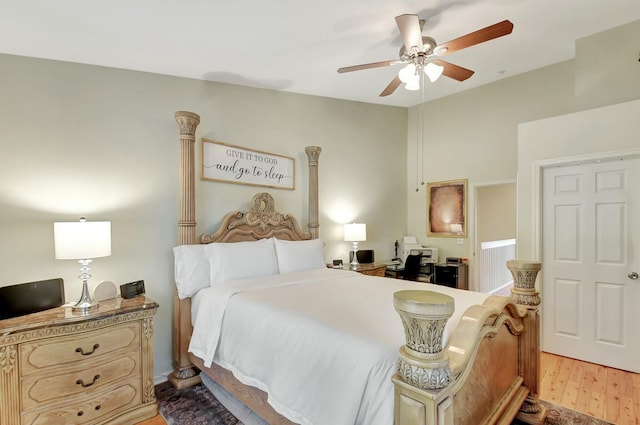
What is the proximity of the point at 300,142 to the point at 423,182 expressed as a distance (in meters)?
2.38

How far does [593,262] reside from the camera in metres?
3.12

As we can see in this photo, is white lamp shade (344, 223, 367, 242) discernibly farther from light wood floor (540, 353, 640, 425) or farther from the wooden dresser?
the wooden dresser

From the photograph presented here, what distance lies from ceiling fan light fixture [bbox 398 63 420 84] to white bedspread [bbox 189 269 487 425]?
5.77 feet

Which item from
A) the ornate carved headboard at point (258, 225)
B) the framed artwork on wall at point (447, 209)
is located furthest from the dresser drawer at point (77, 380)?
the framed artwork on wall at point (447, 209)

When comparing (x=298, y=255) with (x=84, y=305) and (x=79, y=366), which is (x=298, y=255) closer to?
(x=84, y=305)

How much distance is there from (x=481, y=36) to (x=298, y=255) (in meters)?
2.46

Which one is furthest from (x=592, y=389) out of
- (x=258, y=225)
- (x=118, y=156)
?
(x=118, y=156)

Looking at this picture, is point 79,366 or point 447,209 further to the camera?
point 447,209

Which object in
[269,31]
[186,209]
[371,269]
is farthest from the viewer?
[371,269]

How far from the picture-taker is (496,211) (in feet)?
18.1

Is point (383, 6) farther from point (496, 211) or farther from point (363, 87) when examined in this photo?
point (496, 211)

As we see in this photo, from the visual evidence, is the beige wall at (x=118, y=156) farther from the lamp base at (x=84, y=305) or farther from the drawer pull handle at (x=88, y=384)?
the drawer pull handle at (x=88, y=384)

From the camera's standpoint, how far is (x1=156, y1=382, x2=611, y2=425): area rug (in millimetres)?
2221

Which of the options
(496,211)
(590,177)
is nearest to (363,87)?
(590,177)
